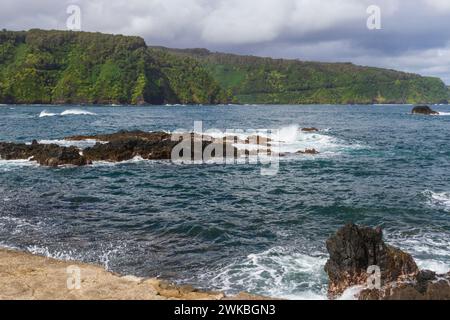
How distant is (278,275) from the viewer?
14.2m

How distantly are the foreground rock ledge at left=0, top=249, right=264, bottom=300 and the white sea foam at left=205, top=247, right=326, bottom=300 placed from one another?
8.89 ft

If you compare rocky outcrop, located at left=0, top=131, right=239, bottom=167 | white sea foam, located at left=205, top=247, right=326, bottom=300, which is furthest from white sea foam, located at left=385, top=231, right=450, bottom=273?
rocky outcrop, located at left=0, top=131, right=239, bottom=167

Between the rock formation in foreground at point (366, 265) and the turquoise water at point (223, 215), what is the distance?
774 mm

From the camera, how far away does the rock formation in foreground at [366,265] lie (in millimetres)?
12164

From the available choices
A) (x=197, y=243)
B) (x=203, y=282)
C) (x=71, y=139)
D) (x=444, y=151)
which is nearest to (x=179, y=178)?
(x=197, y=243)

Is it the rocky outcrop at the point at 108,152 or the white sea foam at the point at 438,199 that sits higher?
the rocky outcrop at the point at 108,152

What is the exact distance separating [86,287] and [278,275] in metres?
6.20

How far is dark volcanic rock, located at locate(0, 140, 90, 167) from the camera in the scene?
3644 centimetres

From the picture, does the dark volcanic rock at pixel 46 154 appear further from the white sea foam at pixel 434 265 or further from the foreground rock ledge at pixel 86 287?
the white sea foam at pixel 434 265

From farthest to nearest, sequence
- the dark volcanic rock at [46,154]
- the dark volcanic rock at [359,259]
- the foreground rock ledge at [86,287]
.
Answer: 1. the dark volcanic rock at [46,154]
2. the dark volcanic rock at [359,259]
3. the foreground rock ledge at [86,287]

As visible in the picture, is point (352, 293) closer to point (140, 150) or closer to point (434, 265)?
point (434, 265)

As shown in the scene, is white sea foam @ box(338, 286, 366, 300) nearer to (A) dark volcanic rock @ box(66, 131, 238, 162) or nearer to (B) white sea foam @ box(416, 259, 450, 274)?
(B) white sea foam @ box(416, 259, 450, 274)

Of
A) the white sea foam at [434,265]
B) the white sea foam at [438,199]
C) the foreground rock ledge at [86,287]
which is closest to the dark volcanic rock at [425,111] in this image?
the white sea foam at [438,199]
